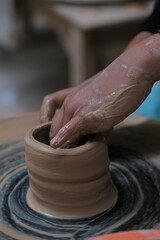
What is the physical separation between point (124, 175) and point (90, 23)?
1.49 meters

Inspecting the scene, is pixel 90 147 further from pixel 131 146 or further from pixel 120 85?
pixel 131 146

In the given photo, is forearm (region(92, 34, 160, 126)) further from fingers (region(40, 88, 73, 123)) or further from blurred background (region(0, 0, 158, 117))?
blurred background (region(0, 0, 158, 117))

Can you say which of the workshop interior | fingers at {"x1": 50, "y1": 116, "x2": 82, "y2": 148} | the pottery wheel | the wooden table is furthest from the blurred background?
fingers at {"x1": 50, "y1": 116, "x2": 82, "y2": 148}

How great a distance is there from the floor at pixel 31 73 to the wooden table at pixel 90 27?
500 mm

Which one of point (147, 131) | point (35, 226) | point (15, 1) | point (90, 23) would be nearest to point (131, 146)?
point (147, 131)

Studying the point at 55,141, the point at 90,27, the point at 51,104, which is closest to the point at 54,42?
the point at 90,27

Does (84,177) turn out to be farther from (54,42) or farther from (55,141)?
(54,42)

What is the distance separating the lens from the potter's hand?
0.93 meters

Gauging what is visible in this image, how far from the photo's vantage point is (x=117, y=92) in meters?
0.94

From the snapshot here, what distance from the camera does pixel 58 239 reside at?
33.2 inches

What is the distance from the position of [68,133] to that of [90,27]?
154 centimetres

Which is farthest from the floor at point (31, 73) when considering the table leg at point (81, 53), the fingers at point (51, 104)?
the fingers at point (51, 104)

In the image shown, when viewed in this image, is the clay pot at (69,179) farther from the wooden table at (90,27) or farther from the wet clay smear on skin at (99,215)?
the wooden table at (90,27)

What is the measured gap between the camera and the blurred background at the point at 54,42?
8.17 feet
